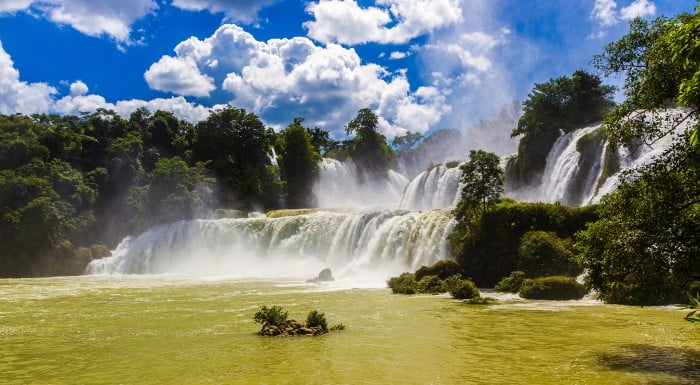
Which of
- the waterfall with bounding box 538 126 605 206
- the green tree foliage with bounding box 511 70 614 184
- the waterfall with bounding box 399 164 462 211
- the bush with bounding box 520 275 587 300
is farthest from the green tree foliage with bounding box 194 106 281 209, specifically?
the bush with bounding box 520 275 587 300

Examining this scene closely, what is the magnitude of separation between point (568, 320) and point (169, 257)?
4032 cm

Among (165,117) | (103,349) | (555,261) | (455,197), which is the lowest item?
(103,349)

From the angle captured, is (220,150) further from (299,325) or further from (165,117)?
(299,325)

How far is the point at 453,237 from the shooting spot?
2659 centimetres

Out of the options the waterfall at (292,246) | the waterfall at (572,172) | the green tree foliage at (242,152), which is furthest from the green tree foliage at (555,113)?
the green tree foliage at (242,152)

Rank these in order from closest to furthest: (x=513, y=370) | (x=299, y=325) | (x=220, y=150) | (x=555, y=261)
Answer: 1. (x=513, y=370)
2. (x=299, y=325)
3. (x=555, y=261)
4. (x=220, y=150)

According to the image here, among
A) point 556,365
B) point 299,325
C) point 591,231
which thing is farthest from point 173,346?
point 591,231

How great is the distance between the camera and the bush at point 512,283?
22.3m

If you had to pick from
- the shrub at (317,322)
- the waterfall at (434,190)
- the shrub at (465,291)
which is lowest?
the shrub at (317,322)

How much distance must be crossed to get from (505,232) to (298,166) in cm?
5004

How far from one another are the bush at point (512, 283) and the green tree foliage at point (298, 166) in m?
50.0

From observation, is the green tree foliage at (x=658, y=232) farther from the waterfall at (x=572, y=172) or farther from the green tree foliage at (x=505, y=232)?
the waterfall at (x=572, y=172)

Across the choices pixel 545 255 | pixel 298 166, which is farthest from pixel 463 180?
pixel 298 166

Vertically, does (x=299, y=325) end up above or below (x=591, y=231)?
below
